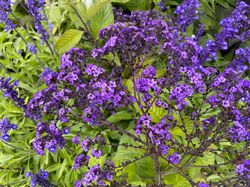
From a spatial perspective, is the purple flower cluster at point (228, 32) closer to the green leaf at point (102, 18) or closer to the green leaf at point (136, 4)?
the green leaf at point (102, 18)

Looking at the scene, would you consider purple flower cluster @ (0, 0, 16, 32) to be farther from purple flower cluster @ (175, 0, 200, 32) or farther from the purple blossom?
the purple blossom

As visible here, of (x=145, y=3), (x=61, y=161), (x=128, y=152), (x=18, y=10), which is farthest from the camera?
(x=18, y=10)

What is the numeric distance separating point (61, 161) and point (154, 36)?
1160mm

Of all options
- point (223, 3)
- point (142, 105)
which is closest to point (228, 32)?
point (142, 105)

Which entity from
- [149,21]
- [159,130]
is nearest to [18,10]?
[149,21]

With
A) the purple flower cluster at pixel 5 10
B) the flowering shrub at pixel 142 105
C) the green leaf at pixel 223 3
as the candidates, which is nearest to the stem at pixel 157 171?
the flowering shrub at pixel 142 105

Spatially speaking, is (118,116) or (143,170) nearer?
(143,170)

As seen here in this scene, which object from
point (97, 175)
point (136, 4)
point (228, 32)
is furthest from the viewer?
point (136, 4)

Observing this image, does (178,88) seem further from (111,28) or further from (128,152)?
(128,152)

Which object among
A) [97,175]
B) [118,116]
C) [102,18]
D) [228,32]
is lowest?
[97,175]

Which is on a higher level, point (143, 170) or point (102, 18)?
point (102, 18)

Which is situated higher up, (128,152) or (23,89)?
(23,89)

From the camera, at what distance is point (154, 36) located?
2.00 meters

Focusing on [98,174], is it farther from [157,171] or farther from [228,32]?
[228,32]
